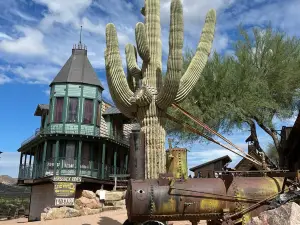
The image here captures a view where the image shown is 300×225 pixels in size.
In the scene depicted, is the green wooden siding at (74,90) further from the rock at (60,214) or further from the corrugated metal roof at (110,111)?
the rock at (60,214)

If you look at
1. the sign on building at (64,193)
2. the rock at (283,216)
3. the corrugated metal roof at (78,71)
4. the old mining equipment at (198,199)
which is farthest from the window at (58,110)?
the rock at (283,216)

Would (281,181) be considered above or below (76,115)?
below

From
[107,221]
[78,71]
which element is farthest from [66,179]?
[107,221]

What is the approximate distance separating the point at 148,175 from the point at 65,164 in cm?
1547

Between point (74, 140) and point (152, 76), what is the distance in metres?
15.0

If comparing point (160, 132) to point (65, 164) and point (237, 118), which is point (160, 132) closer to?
point (237, 118)

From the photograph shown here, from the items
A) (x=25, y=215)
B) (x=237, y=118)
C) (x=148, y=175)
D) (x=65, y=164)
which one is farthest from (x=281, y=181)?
(x=25, y=215)

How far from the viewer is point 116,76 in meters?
10.3

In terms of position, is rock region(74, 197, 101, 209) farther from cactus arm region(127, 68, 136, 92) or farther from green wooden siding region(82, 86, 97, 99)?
cactus arm region(127, 68, 136, 92)

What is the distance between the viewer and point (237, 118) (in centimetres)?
1709

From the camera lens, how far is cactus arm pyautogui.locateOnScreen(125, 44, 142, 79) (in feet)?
36.9

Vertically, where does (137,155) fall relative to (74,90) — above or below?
below

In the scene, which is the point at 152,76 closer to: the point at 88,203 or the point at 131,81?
→ the point at 131,81

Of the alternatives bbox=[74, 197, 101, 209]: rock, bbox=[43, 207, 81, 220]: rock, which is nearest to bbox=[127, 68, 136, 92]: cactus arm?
bbox=[43, 207, 81, 220]: rock
